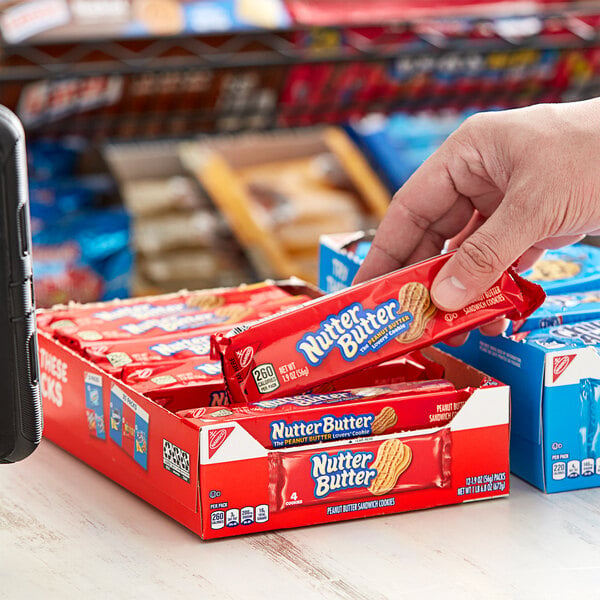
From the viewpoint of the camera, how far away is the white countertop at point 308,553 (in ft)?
3.58

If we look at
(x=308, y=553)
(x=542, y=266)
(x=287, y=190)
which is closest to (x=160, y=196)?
(x=287, y=190)

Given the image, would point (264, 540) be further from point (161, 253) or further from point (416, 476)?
point (161, 253)

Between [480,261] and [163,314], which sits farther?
[163,314]

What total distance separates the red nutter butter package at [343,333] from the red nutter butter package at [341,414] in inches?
1.2

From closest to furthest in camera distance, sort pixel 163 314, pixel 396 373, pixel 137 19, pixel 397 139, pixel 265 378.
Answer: pixel 265 378 < pixel 396 373 < pixel 163 314 < pixel 137 19 < pixel 397 139

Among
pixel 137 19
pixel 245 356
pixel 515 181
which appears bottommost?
pixel 245 356

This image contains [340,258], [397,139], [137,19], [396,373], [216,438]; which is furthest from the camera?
[397,139]

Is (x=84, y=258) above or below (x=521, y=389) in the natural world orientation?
below

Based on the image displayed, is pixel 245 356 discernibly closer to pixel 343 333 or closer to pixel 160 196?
pixel 343 333

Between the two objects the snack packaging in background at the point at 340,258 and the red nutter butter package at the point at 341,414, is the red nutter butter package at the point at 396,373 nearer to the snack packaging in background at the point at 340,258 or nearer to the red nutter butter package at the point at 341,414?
the red nutter butter package at the point at 341,414

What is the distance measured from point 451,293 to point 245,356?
0.24 metres

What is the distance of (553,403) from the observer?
1270mm

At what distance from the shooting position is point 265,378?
4.05 feet

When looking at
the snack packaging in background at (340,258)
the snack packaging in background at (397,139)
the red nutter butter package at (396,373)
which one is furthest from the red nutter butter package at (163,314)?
the snack packaging in background at (397,139)
